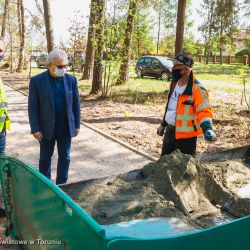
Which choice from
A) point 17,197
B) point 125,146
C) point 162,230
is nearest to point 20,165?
point 17,197

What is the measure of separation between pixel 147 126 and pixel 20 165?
23.3 ft

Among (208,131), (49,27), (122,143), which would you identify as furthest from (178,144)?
(49,27)

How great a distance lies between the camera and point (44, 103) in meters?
4.54

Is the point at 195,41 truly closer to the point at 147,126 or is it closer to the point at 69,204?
the point at 147,126

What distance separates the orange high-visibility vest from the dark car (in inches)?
775

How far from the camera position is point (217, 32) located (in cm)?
5722

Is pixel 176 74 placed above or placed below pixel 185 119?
above

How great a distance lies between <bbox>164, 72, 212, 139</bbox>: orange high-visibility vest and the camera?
4.41 m

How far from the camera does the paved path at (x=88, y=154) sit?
6430 millimetres

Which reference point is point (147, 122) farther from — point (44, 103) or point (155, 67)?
point (155, 67)

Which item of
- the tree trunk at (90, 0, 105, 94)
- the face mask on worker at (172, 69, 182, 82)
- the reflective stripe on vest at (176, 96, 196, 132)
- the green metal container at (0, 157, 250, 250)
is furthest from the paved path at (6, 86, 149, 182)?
the tree trunk at (90, 0, 105, 94)

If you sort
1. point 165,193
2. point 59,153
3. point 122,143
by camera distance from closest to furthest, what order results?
1. point 165,193
2. point 59,153
3. point 122,143

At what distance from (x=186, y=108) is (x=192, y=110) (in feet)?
0.24

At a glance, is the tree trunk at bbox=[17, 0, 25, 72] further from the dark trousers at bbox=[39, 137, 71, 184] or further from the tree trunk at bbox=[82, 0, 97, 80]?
the dark trousers at bbox=[39, 137, 71, 184]
